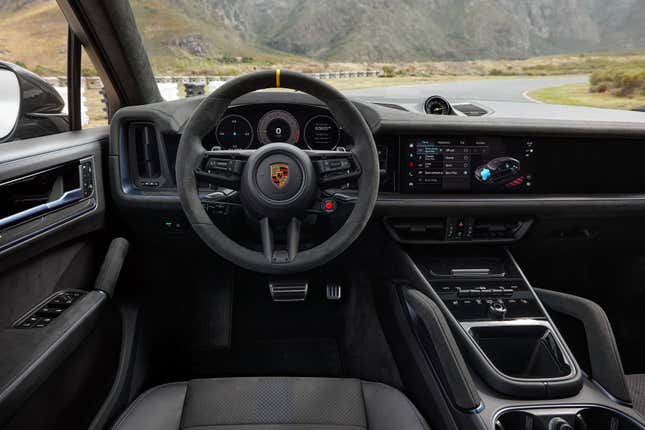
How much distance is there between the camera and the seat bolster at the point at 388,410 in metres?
1.68

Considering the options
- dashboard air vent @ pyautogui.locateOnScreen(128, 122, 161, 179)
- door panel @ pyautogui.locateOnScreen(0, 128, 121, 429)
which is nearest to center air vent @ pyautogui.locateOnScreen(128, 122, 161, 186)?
dashboard air vent @ pyautogui.locateOnScreen(128, 122, 161, 179)

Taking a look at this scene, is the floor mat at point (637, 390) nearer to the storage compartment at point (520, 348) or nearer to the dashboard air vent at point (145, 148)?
the storage compartment at point (520, 348)

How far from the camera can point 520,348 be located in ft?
6.69

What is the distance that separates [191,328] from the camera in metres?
2.66

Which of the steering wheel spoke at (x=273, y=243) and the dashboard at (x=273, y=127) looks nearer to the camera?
the steering wheel spoke at (x=273, y=243)

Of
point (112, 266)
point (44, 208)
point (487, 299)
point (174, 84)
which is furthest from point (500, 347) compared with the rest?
point (174, 84)

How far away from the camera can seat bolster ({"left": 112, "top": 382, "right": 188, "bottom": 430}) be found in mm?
1681

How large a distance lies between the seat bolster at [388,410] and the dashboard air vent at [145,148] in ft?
4.32

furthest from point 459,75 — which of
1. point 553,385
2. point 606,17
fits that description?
point 553,385

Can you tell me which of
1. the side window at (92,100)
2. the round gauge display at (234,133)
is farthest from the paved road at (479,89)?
the side window at (92,100)

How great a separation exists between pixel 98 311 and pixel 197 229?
541 mm

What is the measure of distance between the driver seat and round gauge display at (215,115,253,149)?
38.5 inches

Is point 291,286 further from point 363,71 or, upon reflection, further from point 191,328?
point 363,71

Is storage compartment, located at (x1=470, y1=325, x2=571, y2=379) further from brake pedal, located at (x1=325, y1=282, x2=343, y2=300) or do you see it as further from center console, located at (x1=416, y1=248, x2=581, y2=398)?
brake pedal, located at (x1=325, y1=282, x2=343, y2=300)
